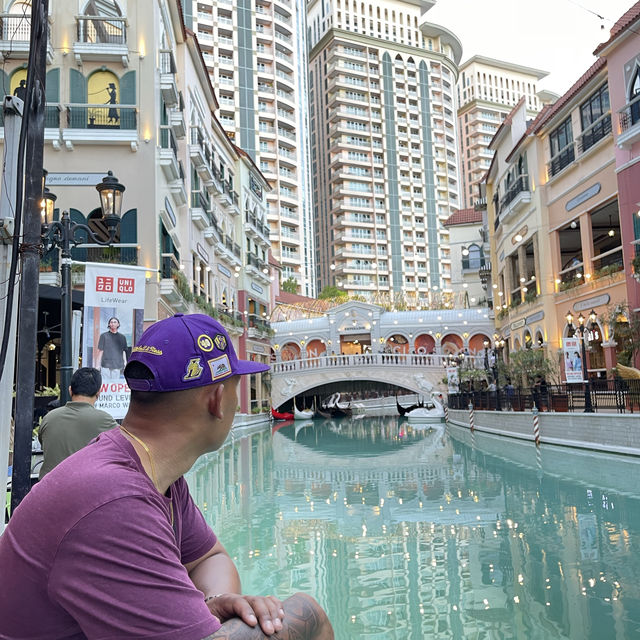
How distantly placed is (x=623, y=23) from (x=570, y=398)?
36.7 ft

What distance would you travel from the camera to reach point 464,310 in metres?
49.8

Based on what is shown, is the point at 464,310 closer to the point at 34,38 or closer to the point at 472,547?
the point at 472,547

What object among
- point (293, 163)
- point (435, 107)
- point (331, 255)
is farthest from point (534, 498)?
point (435, 107)

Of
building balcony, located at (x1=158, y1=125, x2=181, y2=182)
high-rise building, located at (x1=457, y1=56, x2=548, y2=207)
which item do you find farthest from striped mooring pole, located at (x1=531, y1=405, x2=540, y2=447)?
high-rise building, located at (x1=457, y1=56, x2=548, y2=207)

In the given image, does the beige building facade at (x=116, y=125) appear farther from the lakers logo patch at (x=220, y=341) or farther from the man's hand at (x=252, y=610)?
the man's hand at (x=252, y=610)

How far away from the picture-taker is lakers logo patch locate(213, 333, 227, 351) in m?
1.72

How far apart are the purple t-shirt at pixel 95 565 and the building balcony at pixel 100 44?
20.2 metres

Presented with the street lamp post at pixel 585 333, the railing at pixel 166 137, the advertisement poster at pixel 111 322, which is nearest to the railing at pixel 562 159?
the street lamp post at pixel 585 333

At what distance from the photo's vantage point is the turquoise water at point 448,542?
5254 mm

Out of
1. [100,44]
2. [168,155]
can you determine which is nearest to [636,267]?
[168,155]

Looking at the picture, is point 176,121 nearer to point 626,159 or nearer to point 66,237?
point 66,237

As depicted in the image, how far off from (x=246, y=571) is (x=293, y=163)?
66.8 metres

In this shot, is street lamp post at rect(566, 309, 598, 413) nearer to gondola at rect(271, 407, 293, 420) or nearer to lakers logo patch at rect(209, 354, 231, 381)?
lakers logo patch at rect(209, 354, 231, 381)

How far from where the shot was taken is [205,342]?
169cm
